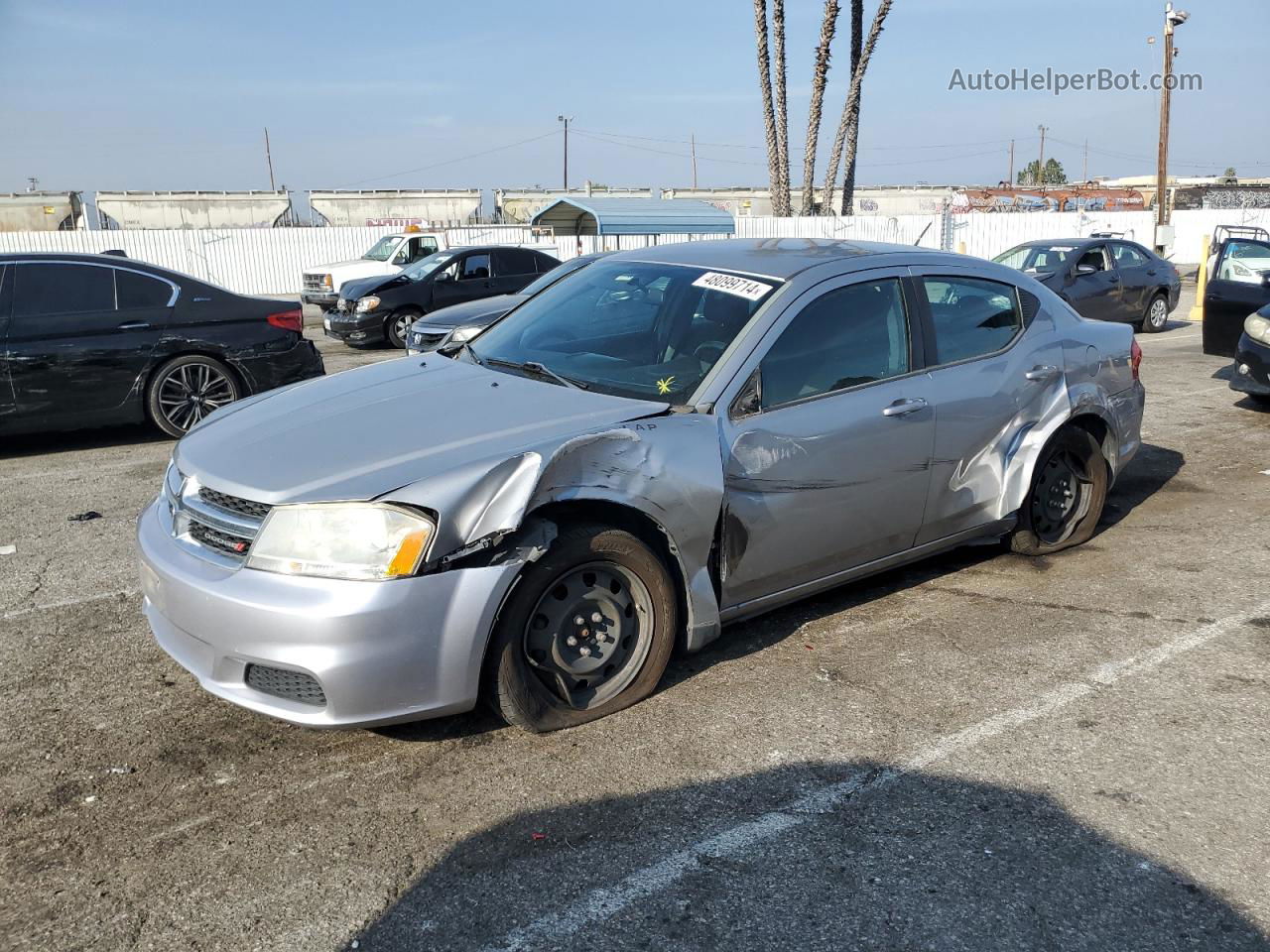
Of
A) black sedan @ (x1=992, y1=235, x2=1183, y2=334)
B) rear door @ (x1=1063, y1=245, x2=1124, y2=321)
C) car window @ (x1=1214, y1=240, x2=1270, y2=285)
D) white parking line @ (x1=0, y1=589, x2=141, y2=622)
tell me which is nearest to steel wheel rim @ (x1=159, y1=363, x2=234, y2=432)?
white parking line @ (x1=0, y1=589, x2=141, y2=622)

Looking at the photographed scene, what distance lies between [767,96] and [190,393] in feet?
86.3

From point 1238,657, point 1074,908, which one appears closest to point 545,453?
point 1074,908

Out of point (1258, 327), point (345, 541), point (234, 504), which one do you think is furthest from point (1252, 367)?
point (234, 504)

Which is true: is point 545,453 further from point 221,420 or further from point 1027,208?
point 1027,208

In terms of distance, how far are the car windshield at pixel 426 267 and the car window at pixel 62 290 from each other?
8.43 metres

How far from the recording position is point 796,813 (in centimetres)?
320

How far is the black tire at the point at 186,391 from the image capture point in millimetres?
8547

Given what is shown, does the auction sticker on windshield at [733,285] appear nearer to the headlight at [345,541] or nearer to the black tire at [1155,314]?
the headlight at [345,541]

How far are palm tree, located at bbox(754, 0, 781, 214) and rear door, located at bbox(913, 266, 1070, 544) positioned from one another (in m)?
28.3

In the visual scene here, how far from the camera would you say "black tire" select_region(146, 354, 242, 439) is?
28.0 ft

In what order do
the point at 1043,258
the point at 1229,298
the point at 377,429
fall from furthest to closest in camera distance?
the point at 1043,258, the point at 1229,298, the point at 377,429

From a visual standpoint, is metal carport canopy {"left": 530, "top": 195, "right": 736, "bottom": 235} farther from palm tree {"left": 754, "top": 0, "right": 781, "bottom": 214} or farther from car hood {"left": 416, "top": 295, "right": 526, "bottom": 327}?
car hood {"left": 416, "top": 295, "right": 526, "bottom": 327}

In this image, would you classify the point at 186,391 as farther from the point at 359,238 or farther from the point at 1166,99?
the point at 1166,99

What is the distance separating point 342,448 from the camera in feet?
11.7
